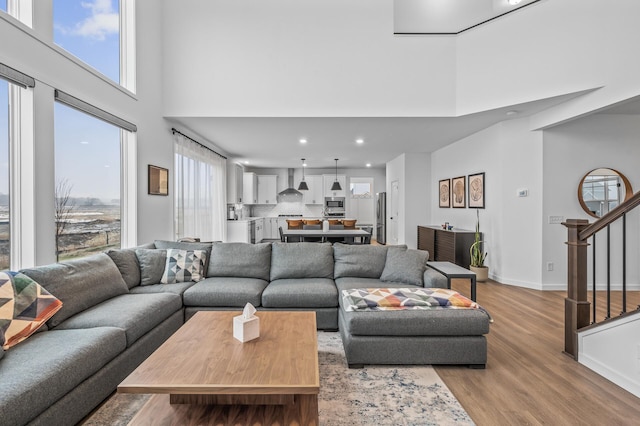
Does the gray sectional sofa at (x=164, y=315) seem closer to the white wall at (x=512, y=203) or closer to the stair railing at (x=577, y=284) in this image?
the stair railing at (x=577, y=284)

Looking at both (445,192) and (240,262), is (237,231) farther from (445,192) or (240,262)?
(445,192)

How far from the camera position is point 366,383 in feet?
7.01

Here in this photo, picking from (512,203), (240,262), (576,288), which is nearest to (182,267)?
(240,262)

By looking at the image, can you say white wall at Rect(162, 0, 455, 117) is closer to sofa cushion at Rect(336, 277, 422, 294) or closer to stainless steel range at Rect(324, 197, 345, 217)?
sofa cushion at Rect(336, 277, 422, 294)

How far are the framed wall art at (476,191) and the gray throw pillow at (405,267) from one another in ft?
9.56

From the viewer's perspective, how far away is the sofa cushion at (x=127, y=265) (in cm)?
293

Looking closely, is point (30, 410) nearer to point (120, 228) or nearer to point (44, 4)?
point (120, 228)

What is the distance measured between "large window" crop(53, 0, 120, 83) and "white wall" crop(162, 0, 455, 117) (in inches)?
33.5

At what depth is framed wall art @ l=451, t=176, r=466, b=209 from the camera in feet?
20.0

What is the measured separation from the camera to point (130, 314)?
223 centimetres

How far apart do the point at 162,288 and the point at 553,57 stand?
5218 millimetres

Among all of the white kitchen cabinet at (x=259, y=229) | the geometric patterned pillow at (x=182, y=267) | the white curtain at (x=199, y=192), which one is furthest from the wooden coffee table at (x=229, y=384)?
the white kitchen cabinet at (x=259, y=229)

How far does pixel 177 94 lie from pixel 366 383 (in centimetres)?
445

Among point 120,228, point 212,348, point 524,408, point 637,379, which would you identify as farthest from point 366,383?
point 120,228
